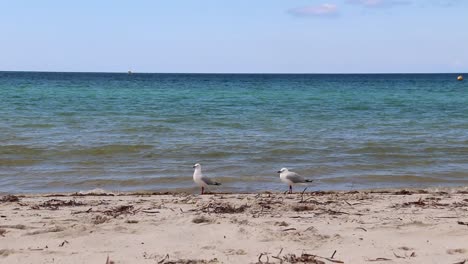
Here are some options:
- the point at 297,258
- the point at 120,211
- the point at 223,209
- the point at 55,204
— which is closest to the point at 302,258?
the point at 297,258

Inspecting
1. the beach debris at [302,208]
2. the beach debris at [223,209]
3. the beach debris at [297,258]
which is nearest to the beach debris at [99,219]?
the beach debris at [223,209]

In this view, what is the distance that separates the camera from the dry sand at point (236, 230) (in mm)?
5555

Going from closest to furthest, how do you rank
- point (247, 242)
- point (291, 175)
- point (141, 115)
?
point (247, 242)
point (291, 175)
point (141, 115)

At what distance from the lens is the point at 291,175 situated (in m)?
10.1

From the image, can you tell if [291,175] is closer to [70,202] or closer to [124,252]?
[70,202]

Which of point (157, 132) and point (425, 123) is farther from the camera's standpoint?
point (425, 123)

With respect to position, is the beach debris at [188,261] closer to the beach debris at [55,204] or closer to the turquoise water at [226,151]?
the beach debris at [55,204]

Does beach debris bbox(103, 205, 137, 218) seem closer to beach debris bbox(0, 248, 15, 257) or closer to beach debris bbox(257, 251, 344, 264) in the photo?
beach debris bbox(0, 248, 15, 257)

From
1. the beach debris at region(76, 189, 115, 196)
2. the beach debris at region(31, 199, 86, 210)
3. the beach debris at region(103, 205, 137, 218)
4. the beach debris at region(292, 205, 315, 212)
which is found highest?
the beach debris at region(292, 205, 315, 212)

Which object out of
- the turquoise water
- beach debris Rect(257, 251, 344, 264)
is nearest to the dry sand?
beach debris Rect(257, 251, 344, 264)

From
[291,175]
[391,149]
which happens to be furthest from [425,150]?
[291,175]

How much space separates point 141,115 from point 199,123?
3.89 meters

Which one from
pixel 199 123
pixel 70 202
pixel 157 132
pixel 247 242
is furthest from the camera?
pixel 199 123

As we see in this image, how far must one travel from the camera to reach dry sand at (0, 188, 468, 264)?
18.2 ft
